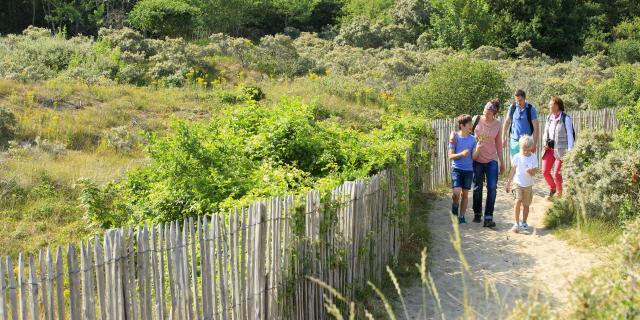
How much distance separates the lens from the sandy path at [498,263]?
7882mm

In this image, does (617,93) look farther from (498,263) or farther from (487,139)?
(498,263)

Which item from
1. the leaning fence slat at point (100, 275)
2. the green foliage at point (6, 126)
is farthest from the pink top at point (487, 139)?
Answer: the green foliage at point (6, 126)

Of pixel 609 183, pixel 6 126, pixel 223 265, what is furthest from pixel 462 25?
pixel 223 265

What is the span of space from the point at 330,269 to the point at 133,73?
1534cm

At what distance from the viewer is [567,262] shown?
894 centimetres

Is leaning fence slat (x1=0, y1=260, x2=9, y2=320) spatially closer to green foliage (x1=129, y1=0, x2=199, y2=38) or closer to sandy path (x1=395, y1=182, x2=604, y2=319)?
sandy path (x1=395, y1=182, x2=604, y2=319)

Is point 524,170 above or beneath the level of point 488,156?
beneath

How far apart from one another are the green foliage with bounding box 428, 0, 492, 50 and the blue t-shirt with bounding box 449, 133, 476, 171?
88.5ft

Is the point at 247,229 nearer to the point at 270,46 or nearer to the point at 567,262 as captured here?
the point at 567,262

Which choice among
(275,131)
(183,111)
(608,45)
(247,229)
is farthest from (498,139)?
(608,45)

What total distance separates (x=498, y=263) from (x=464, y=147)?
1.96 meters

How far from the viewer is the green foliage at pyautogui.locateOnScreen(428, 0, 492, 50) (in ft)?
121

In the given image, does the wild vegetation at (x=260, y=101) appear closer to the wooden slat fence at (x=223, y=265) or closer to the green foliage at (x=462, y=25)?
the green foliage at (x=462, y=25)

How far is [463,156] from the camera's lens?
10164 mm
